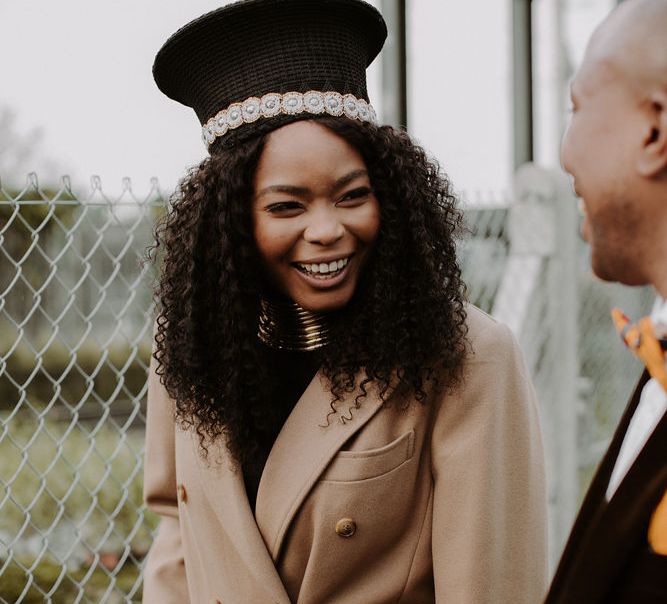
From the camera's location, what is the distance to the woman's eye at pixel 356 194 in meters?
1.78

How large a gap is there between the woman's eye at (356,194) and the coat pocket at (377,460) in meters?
0.48

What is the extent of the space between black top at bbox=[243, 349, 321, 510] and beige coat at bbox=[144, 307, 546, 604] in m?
0.06

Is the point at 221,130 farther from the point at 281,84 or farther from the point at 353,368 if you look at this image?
the point at 353,368

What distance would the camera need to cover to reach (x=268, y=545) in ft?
6.13

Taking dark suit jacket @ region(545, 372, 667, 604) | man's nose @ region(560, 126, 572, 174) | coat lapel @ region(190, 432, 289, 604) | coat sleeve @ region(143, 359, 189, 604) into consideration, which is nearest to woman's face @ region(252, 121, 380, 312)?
coat lapel @ region(190, 432, 289, 604)

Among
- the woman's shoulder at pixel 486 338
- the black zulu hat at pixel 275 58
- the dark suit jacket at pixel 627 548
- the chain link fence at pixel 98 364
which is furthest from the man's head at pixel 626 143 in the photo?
the chain link fence at pixel 98 364

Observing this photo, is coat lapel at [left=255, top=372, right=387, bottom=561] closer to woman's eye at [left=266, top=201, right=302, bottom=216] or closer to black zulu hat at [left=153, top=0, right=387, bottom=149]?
woman's eye at [left=266, top=201, right=302, bottom=216]

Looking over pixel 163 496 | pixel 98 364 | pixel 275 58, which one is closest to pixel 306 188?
pixel 275 58

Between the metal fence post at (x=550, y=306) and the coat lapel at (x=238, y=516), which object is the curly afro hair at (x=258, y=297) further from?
the metal fence post at (x=550, y=306)

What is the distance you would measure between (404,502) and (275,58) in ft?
3.02

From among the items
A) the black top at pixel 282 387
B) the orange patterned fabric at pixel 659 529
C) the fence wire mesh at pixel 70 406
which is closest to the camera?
the orange patterned fabric at pixel 659 529

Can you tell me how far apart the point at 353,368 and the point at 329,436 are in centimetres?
15

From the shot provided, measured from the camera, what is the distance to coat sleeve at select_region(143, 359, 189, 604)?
212 cm

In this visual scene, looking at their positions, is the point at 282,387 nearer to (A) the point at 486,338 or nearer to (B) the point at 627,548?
(A) the point at 486,338
